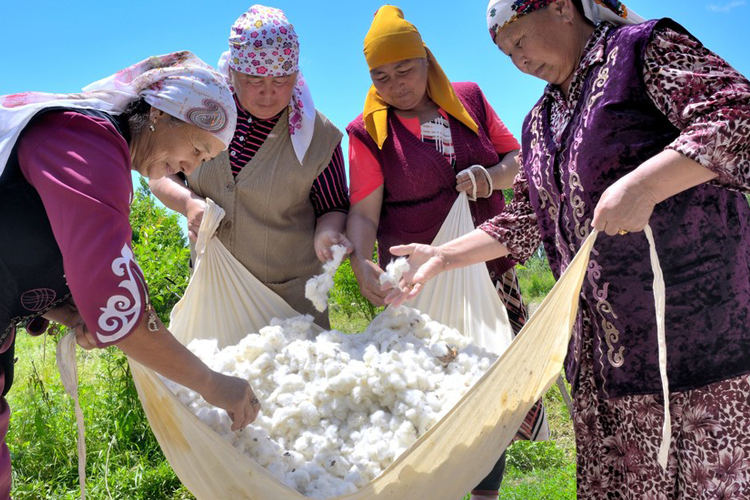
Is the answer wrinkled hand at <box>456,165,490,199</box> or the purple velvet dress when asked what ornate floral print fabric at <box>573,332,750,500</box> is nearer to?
the purple velvet dress

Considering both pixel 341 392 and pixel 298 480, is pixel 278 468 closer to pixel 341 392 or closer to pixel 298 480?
pixel 298 480

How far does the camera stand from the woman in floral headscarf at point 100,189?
47.0 inches

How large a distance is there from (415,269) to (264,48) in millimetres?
1004

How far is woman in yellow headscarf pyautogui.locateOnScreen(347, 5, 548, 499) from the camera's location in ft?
8.27

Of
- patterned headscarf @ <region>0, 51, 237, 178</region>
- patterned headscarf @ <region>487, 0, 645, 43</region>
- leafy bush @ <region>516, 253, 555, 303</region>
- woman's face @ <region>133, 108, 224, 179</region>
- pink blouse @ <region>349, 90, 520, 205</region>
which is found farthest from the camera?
leafy bush @ <region>516, 253, 555, 303</region>

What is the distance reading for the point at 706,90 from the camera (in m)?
1.46

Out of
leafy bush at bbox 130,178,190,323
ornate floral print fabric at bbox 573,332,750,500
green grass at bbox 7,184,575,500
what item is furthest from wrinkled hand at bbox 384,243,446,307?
leafy bush at bbox 130,178,190,323

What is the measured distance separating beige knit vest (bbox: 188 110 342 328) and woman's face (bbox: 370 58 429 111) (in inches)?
10.7

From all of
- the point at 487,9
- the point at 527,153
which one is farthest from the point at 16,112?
the point at 527,153

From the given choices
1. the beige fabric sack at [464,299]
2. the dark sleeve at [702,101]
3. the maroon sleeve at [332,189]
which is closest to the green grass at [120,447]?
the beige fabric sack at [464,299]

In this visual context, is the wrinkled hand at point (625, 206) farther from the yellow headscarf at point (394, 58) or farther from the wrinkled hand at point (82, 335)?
the wrinkled hand at point (82, 335)

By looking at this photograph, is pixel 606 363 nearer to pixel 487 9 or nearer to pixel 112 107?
pixel 487 9

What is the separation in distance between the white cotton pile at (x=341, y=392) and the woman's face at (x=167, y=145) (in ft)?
2.18

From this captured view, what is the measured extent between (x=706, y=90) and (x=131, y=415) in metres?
3.22
